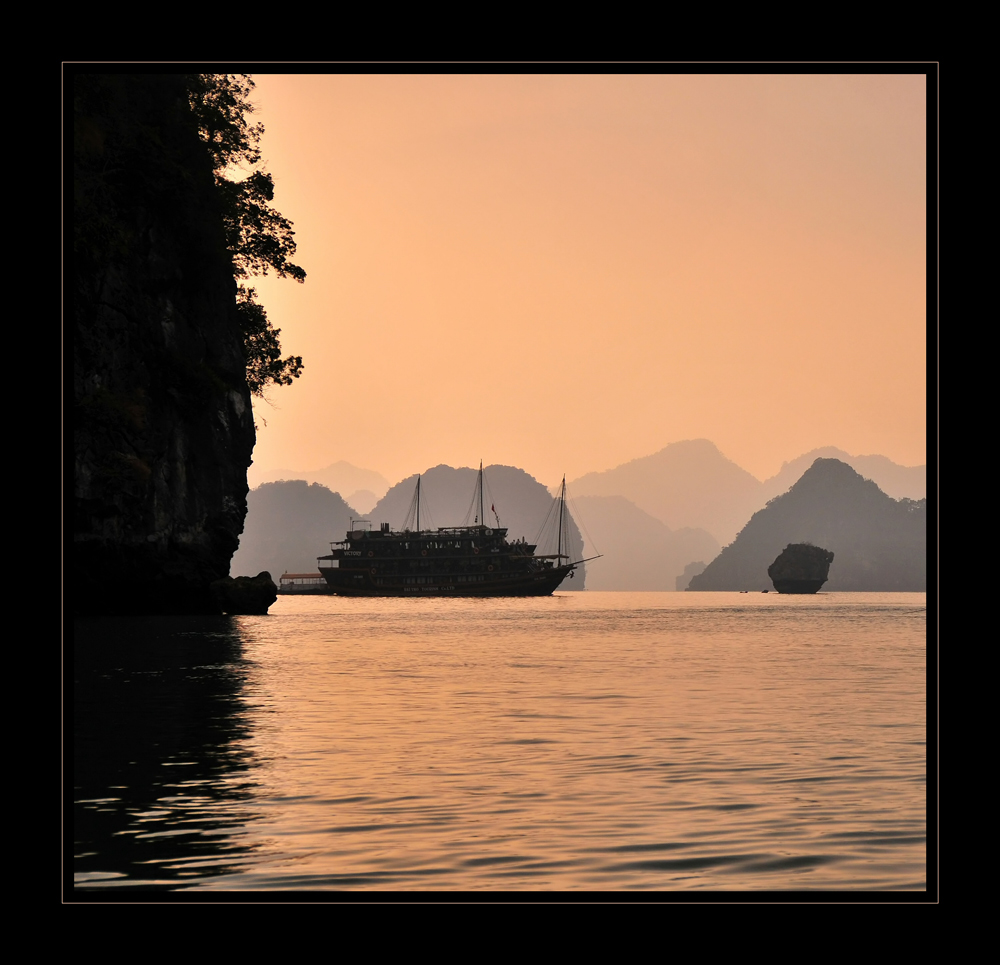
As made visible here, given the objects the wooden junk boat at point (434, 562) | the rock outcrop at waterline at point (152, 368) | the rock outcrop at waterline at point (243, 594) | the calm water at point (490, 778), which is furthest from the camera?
the wooden junk boat at point (434, 562)

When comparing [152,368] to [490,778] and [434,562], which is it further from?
[434,562]

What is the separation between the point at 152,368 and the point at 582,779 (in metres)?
43.5

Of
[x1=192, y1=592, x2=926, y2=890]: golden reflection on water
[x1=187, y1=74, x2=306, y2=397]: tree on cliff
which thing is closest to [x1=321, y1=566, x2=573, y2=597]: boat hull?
[x1=187, y1=74, x2=306, y2=397]: tree on cliff

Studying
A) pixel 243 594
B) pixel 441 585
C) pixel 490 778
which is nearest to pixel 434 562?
pixel 441 585

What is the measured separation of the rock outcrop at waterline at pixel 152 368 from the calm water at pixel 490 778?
17550 mm

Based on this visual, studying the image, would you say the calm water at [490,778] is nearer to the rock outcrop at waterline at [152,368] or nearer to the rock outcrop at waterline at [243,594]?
the rock outcrop at waterline at [152,368]

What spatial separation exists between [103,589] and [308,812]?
40491 millimetres

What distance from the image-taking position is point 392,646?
42.6m

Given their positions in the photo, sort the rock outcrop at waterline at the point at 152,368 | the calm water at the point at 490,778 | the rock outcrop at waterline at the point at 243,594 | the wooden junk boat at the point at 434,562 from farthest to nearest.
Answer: the wooden junk boat at the point at 434,562
the rock outcrop at waterline at the point at 243,594
the rock outcrop at waterline at the point at 152,368
the calm water at the point at 490,778

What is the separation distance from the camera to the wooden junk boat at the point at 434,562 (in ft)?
430

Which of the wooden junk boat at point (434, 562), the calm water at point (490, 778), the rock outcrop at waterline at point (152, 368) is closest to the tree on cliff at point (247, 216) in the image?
the rock outcrop at waterline at point (152, 368)

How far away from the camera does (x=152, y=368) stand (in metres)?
52.4
